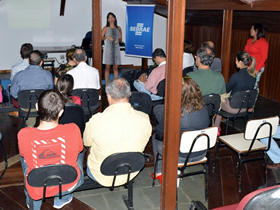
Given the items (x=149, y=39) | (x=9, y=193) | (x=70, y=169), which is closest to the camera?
(x=70, y=169)

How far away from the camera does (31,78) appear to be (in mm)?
4312

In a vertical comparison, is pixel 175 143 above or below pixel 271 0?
below

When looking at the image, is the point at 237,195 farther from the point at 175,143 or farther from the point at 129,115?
the point at 129,115

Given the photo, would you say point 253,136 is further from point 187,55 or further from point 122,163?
point 187,55

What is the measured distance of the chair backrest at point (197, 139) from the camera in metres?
2.99

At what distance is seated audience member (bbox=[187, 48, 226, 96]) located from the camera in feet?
13.9

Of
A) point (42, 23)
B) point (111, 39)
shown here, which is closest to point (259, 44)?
point (111, 39)

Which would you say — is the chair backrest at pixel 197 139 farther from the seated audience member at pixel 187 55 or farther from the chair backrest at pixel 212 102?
the seated audience member at pixel 187 55

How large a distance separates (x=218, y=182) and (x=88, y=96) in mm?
1899

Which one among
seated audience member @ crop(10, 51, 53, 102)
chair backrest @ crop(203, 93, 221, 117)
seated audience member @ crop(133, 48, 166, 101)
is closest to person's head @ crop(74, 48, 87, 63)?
seated audience member @ crop(10, 51, 53, 102)

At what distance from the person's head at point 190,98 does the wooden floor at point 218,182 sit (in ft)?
3.22

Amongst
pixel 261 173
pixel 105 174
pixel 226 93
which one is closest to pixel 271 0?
pixel 226 93

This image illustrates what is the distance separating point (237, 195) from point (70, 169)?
1.90m

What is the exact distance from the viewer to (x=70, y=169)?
2514mm
